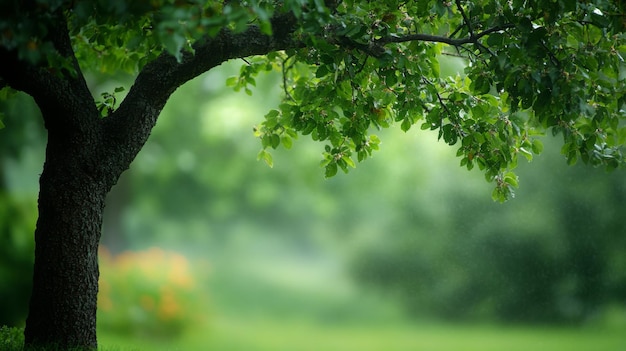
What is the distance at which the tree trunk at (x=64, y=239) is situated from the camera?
3.17 metres

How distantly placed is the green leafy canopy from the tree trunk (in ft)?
1.50

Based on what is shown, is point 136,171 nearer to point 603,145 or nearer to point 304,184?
point 304,184

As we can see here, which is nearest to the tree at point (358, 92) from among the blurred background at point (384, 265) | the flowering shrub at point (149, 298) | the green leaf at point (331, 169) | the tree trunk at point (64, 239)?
the tree trunk at point (64, 239)

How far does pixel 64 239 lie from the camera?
3.18m

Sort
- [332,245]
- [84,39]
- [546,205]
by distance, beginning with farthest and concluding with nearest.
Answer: [332,245] → [546,205] → [84,39]

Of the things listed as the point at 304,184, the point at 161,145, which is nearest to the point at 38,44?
the point at 304,184

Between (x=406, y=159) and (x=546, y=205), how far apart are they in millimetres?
2727

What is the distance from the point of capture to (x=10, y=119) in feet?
29.8

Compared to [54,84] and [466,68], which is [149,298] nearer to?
[54,84]

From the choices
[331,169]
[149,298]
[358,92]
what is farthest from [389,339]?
[358,92]

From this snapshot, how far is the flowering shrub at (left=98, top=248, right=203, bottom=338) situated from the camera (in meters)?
8.17

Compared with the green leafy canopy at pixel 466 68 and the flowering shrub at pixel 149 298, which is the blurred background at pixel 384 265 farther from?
the green leafy canopy at pixel 466 68

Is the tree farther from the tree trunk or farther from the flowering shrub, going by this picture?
the flowering shrub

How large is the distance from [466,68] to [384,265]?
19.0 ft
